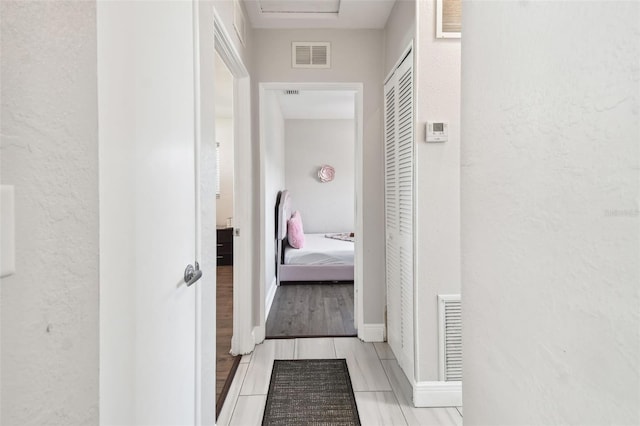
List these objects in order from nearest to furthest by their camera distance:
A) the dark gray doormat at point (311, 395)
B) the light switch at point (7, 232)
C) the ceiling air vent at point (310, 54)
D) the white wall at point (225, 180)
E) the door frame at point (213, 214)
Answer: the light switch at point (7, 232) < the door frame at point (213, 214) < the dark gray doormat at point (311, 395) < the ceiling air vent at point (310, 54) < the white wall at point (225, 180)

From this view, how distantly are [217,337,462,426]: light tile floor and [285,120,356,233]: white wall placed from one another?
390 centimetres

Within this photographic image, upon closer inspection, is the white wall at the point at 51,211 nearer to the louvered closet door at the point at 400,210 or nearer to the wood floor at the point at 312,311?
the louvered closet door at the point at 400,210

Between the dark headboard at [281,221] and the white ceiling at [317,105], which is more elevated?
the white ceiling at [317,105]

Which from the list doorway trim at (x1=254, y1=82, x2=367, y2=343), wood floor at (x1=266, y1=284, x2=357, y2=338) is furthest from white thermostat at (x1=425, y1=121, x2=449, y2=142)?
wood floor at (x1=266, y1=284, x2=357, y2=338)

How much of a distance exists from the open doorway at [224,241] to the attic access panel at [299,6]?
520 mm

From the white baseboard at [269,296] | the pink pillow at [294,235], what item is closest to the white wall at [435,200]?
the white baseboard at [269,296]

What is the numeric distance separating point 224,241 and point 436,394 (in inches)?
183

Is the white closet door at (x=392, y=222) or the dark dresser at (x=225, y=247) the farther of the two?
the dark dresser at (x=225, y=247)

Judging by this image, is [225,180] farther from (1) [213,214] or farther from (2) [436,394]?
(2) [436,394]

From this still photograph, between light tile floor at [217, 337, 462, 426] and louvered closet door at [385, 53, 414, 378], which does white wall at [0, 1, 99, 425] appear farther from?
louvered closet door at [385, 53, 414, 378]

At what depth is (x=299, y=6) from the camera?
2.68 metres

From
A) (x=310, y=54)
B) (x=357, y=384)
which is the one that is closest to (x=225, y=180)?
(x=310, y=54)

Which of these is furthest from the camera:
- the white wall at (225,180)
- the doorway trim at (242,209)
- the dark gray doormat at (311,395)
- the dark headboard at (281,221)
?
the white wall at (225,180)

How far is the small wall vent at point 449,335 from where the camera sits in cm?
211
